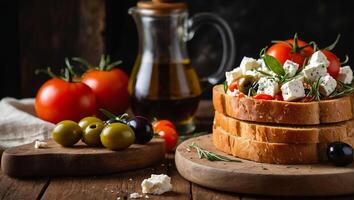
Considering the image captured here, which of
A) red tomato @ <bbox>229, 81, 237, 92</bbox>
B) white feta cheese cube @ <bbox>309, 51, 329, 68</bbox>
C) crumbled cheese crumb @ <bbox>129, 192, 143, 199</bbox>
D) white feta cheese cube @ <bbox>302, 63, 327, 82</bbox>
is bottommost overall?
crumbled cheese crumb @ <bbox>129, 192, 143, 199</bbox>

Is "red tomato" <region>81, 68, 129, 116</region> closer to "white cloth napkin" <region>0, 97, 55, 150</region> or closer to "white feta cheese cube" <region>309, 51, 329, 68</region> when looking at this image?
"white cloth napkin" <region>0, 97, 55, 150</region>

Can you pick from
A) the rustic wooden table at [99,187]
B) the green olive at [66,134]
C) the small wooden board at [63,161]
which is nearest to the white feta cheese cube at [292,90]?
the rustic wooden table at [99,187]

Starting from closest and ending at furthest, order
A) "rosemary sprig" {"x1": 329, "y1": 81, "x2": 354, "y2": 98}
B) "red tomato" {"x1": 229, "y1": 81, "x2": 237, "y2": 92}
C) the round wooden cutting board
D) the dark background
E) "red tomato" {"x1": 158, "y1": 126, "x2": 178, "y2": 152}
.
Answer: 1. the round wooden cutting board
2. "rosemary sprig" {"x1": 329, "y1": 81, "x2": 354, "y2": 98}
3. "red tomato" {"x1": 229, "y1": 81, "x2": 237, "y2": 92}
4. "red tomato" {"x1": 158, "y1": 126, "x2": 178, "y2": 152}
5. the dark background

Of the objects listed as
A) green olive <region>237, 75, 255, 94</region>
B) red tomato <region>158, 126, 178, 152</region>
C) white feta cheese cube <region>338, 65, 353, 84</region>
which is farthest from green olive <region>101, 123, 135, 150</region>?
white feta cheese cube <region>338, 65, 353, 84</region>

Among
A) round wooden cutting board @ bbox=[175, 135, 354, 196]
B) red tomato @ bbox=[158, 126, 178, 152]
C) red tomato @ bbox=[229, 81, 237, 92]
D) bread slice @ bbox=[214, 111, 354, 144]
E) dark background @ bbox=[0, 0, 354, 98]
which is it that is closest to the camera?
round wooden cutting board @ bbox=[175, 135, 354, 196]

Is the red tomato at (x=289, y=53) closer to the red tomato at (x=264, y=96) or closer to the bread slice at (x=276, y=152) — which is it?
the red tomato at (x=264, y=96)

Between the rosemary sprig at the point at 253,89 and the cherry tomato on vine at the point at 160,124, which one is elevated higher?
the rosemary sprig at the point at 253,89
